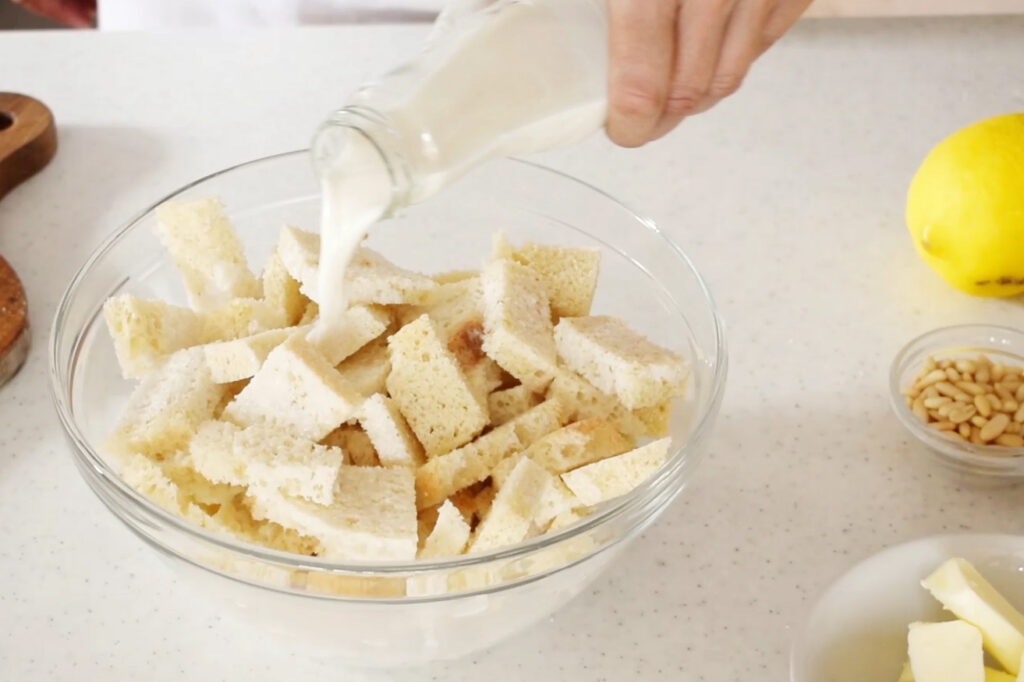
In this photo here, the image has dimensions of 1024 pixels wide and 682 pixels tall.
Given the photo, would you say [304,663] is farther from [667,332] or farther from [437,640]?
[667,332]

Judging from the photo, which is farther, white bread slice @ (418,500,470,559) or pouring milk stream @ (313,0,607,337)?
white bread slice @ (418,500,470,559)

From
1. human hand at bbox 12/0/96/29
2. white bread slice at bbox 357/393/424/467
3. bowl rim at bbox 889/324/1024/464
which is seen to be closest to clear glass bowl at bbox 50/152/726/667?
white bread slice at bbox 357/393/424/467

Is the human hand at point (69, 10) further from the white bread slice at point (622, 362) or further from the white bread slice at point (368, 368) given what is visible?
the white bread slice at point (622, 362)

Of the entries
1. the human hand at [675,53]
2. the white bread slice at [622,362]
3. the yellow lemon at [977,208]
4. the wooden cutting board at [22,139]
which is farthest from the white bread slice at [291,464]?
the yellow lemon at [977,208]

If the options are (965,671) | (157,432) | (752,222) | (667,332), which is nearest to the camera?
(965,671)

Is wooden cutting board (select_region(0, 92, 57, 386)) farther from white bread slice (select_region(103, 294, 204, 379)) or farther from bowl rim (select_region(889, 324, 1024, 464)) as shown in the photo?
bowl rim (select_region(889, 324, 1024, 464))

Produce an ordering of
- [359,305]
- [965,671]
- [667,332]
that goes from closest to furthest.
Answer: [965,671] < [359,305] < [667,332]

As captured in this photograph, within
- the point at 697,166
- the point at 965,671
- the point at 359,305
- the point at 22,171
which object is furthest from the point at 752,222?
the point at 22,171

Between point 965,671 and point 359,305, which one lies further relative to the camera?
point 359,305
